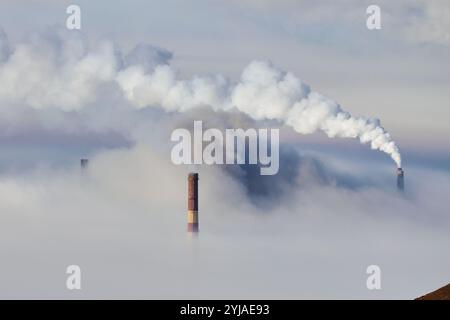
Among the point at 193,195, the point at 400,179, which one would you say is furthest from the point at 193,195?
the point at 400,179

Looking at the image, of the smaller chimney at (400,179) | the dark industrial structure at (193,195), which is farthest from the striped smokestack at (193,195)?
the smaller chimney at (400,179)

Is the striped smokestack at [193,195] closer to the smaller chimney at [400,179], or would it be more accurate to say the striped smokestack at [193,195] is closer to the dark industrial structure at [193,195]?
the dark industrial structure at [193,195]

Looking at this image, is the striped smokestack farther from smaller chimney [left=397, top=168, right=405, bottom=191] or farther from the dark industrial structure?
smaller chimney [left=397, top=168, right=405, bottom=191]

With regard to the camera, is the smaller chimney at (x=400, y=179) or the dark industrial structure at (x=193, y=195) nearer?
the dark industrial structure at (x=193, y=195)

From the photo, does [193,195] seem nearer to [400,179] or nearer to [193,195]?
[193,195]

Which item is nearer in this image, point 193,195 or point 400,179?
point 193,195

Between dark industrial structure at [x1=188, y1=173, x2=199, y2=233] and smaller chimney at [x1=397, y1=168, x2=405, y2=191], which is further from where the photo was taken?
smaller chimney at [x1=397, y1=168, x2=405, y2=191]

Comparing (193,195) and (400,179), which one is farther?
(400,179)

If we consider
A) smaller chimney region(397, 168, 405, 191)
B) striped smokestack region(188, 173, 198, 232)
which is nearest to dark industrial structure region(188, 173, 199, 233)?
striped smokestack region(188, 173, 198, 232)
